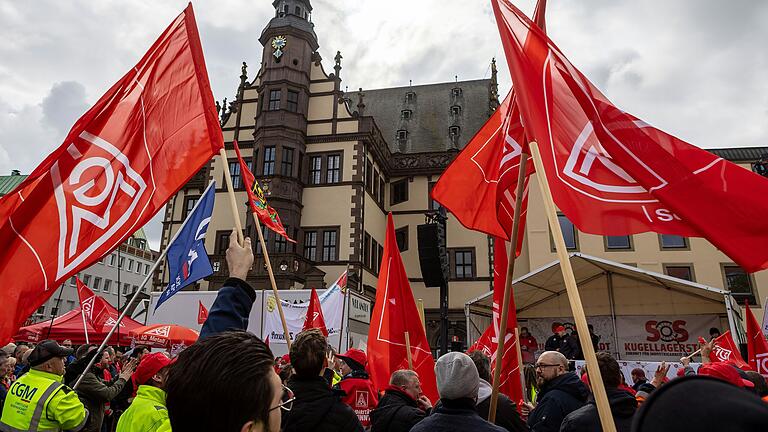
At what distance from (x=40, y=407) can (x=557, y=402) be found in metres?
4.23

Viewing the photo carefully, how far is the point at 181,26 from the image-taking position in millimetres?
4445

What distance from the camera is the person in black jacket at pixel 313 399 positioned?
10.3 ft

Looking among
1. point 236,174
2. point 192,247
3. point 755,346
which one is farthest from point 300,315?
point 236,174

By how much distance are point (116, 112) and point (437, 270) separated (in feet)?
31.3

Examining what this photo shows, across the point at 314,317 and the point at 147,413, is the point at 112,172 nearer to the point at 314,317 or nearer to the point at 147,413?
the point at 147,413

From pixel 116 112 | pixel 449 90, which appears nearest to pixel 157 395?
pixel 116 112

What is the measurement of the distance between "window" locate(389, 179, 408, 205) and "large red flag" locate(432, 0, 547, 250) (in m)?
27.6

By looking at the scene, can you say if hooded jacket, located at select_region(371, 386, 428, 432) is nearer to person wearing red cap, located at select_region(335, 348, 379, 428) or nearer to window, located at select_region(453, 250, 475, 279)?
person wearing red cap, located at select_region(335, 348, 379, 428)

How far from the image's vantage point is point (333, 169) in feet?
93.5

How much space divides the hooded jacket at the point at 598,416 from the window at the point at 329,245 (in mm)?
23817

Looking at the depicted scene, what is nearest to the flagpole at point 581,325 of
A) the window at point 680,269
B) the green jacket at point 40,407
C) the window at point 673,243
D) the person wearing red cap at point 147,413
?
the person wearing red cap at point 147,413

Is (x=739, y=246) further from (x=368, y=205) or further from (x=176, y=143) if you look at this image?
(x=368, y=205)

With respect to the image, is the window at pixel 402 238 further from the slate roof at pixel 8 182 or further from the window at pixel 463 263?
the slate roof at pixel 8 182

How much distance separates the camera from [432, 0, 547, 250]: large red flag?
4.75 meters
